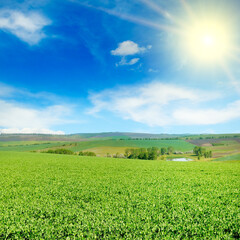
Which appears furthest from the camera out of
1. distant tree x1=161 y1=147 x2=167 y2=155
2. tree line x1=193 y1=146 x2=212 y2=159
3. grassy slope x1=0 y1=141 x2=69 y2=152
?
distant tree x1=161 y1=147 x2=167 y2=155

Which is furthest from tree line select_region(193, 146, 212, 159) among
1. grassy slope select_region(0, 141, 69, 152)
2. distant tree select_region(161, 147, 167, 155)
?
grassy slope select_region(0, 141, 69, 152)

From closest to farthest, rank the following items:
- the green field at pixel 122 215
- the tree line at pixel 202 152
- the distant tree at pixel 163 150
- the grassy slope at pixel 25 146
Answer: the green field at pixel 122 215 → the tree line at pixel 202 152 → the grassy slope at pixel 25 146 → the distant tree at pixel 163 150

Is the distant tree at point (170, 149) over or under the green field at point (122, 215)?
under

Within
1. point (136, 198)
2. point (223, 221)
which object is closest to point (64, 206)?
point (136, 198)

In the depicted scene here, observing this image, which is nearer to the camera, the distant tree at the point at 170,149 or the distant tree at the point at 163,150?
the distant tree at the point at 163,150

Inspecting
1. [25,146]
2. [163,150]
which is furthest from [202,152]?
[25,146]

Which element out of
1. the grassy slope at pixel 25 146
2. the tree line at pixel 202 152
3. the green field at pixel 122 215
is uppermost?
the green field at pixel 122 215

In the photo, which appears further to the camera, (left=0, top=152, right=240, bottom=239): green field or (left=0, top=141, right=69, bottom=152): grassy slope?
(left=0, top=141, right=69, bottom=152): grassy slope

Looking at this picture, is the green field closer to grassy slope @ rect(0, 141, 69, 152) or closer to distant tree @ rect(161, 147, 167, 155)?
distant tree @ rect(161, 147, 167, 155)

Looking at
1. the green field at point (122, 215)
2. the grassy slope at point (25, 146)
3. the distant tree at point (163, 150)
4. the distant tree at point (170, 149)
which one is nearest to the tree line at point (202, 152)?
the distant tree at point (170, 149)

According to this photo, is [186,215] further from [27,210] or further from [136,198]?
[27,210]

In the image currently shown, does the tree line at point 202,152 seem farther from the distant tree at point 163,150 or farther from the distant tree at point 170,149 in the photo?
the distant tree at point 163,150

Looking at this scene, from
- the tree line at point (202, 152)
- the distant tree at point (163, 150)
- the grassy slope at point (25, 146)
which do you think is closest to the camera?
the tree line at point (202, 152)

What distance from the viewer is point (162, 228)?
8047 mm
